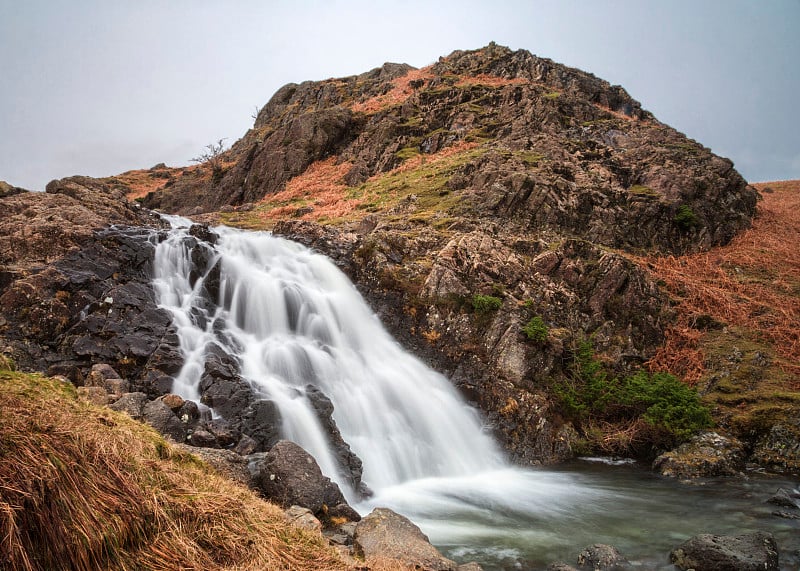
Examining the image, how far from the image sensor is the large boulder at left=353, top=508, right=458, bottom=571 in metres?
5.49

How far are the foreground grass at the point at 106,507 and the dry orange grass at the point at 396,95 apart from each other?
136 feet

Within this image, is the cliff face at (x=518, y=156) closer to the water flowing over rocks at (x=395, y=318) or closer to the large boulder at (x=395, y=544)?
the water flowing over rocks at (x=395, y=318)

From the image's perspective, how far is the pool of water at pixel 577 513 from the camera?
25.8ft

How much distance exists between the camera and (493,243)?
17.8 metres

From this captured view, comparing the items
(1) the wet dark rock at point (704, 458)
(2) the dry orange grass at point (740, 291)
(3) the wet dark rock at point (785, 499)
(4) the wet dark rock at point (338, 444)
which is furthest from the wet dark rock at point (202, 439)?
(2) the dry orange grass at point (740, 291)

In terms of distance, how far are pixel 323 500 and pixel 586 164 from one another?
2369 cm

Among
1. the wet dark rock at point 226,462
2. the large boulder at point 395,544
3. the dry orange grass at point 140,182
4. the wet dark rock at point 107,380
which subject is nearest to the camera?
the large boulder at point 395,544

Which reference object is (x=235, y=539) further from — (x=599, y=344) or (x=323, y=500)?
(x=599, y=344)

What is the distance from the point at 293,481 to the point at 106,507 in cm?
390

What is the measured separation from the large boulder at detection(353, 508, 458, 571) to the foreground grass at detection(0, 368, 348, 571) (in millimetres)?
1066

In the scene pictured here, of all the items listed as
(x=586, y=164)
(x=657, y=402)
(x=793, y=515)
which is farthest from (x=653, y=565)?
(x=586, y=164)

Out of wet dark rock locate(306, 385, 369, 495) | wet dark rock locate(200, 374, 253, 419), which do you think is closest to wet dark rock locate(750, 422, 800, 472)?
wet dark rock locate(306, 385, 369, 495)

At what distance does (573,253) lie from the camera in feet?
57.0

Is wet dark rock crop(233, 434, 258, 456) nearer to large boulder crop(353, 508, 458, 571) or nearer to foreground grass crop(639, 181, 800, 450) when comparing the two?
large boulder crop(353, 508, 458, 571)
